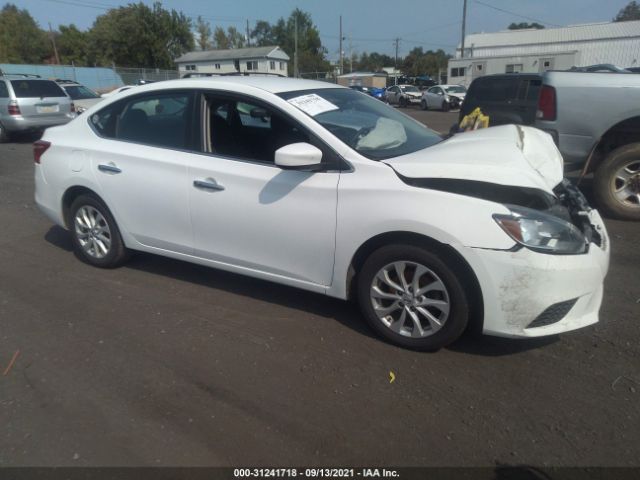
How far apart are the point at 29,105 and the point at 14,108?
36 centimetres

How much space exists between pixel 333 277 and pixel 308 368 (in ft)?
2.11

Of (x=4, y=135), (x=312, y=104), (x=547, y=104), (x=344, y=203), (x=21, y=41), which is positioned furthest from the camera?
(x=21, y=41)

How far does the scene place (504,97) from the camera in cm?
855

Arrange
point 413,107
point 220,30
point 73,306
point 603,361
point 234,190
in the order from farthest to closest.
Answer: point 220,30, point 413,107, point 73,306, point 234,190, point 603,361

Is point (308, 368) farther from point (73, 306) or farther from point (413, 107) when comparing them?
point (413, 107)

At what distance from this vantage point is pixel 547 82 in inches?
244

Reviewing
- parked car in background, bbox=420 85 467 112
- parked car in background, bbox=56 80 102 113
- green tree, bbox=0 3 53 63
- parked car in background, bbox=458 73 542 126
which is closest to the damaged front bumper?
parked car in background, bbox=458 73 542 126

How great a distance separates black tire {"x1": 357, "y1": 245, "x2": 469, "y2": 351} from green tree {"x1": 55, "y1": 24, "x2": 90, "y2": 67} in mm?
77777

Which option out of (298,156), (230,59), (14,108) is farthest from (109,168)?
(230,59)

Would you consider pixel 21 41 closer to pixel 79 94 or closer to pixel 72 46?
pixel 72 46

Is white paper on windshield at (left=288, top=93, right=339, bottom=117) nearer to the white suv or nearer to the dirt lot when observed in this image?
the white suv

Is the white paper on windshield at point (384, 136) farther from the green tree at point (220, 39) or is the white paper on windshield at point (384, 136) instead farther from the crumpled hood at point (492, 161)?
the green tree at point (220, 39)

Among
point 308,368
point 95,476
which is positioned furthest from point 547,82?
point 95,476

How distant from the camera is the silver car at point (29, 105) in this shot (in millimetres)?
13289
